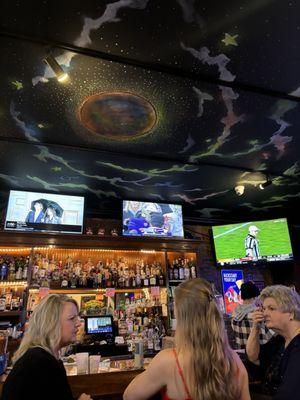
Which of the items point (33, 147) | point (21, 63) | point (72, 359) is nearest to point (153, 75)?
point (21, 63)

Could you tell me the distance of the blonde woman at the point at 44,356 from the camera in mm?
1641

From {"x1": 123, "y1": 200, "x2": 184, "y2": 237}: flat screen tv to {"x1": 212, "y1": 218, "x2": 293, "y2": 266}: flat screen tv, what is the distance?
4.12ft

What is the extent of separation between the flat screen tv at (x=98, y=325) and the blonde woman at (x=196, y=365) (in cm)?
306

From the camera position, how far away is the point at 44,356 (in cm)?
176

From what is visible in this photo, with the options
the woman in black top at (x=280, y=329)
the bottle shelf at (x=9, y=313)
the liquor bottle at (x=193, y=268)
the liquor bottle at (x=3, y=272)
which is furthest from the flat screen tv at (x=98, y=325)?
the woman in black top at (x=280, y=329)

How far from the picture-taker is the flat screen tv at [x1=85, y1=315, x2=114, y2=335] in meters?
4.28

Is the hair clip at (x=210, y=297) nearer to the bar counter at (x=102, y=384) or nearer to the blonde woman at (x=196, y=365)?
the blonde woman at (x=196, y=365)

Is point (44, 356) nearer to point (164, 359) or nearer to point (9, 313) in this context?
point (164, 359)

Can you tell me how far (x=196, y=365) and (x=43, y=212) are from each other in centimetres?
398

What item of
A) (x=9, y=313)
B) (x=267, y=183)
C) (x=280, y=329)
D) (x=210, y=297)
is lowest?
(x=280, y=329)

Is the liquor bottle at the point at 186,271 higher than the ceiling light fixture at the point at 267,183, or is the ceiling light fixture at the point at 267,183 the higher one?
the ceiling light fixture at the point at 267,183

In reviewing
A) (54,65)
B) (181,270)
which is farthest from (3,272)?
(54,65)

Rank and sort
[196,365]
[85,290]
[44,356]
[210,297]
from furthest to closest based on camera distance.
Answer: [85,290]
[44,356]
[210,297]
[196,365]

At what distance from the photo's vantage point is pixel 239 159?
14.0 feet
